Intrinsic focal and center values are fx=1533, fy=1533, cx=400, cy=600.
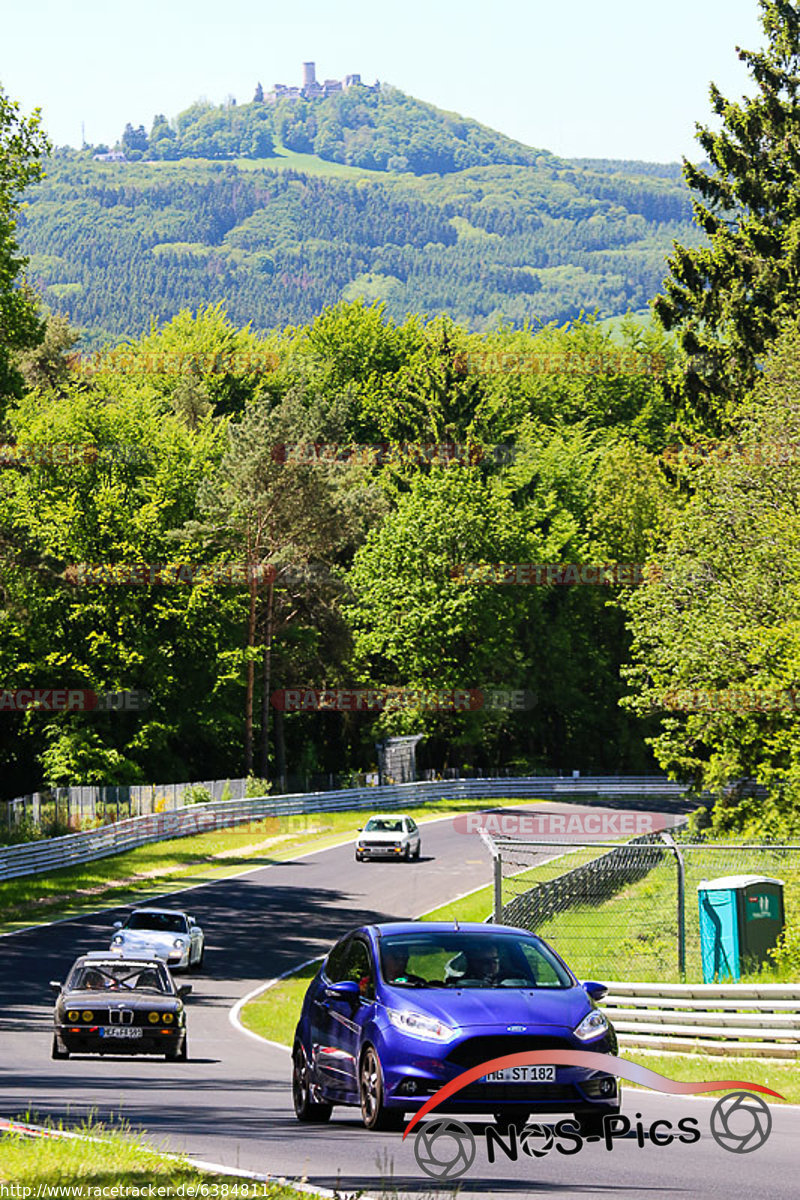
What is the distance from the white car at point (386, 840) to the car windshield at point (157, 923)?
1919 cm

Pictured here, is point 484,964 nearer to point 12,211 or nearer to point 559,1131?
point 559,1131

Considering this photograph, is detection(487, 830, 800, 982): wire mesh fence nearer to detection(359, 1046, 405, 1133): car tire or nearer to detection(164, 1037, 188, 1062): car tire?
detection(164, 1037, 188, 1062): car tire

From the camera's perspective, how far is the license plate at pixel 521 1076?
9602 mm

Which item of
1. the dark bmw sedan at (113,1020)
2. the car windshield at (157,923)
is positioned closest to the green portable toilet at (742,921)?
the dark bmw sedan at (113,1020)

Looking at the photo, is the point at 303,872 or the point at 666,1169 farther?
the point at 303,872

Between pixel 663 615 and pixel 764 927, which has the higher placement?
pixel 663 615

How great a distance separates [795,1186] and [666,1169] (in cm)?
92

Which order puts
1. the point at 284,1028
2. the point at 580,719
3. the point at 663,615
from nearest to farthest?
the point at 284,1028, the point at 663,615, the point at 580,719

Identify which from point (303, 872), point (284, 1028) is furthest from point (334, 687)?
point (284, 1028)

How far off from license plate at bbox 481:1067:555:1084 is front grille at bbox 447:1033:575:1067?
0.16m

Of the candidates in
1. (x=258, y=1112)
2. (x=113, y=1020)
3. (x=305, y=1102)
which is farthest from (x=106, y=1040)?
(x=305, y=1102)

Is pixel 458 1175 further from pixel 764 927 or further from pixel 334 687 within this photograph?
pixel 334 687

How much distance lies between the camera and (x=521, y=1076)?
9.62 m

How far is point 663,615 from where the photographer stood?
131ft
